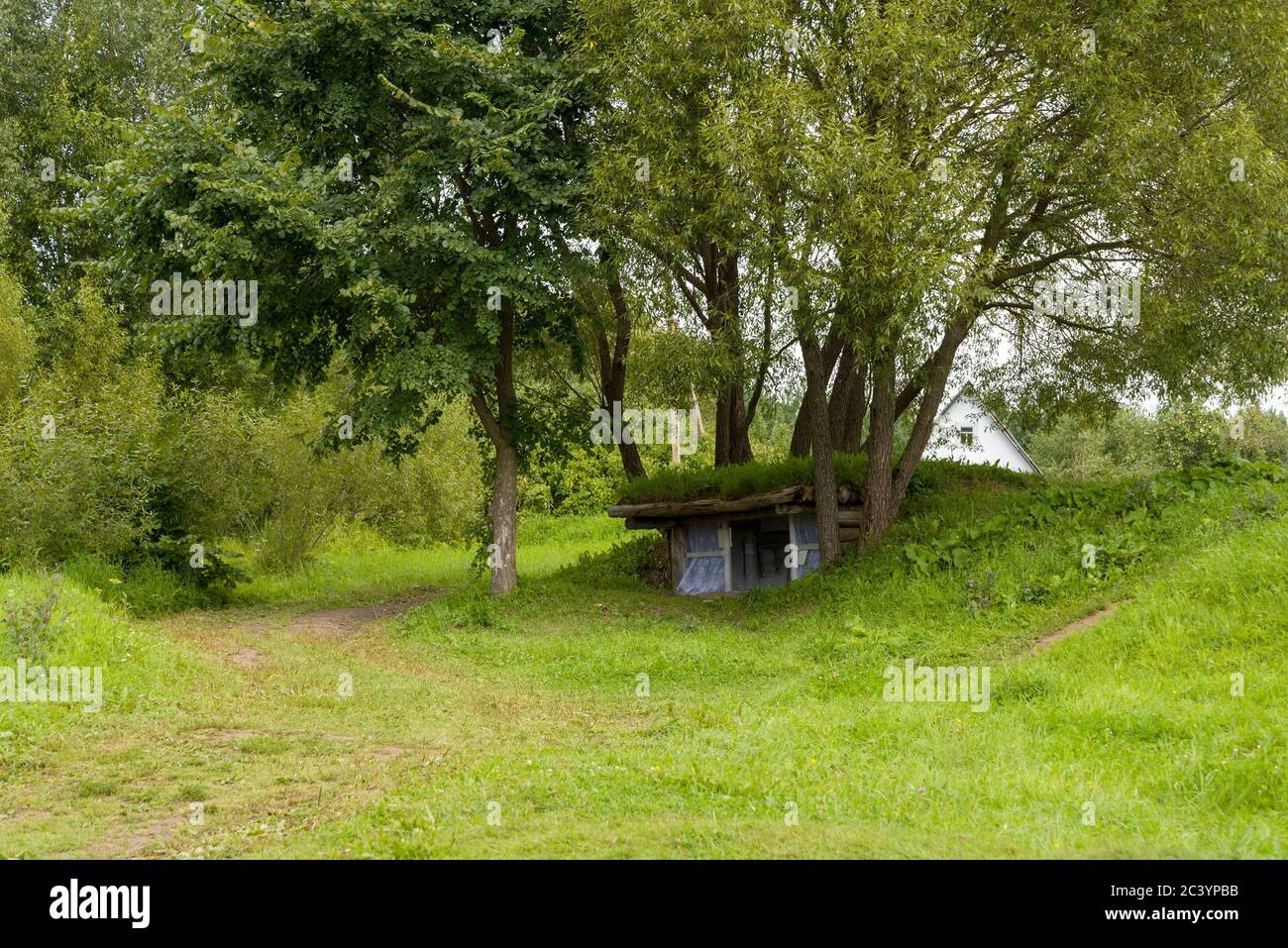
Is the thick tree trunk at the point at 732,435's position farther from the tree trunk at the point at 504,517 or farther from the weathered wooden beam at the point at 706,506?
the tree trunk at the point at 504,517

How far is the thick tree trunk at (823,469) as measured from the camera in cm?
1853

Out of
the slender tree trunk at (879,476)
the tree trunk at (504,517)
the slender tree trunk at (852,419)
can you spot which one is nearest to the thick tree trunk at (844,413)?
the slender tree trunk at (852,419)

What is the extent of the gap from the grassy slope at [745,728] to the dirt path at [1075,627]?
0.24 m

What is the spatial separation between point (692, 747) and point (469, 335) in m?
11.4

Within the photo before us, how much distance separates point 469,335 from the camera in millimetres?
19266

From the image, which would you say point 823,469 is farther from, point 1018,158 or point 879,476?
point 1018,158

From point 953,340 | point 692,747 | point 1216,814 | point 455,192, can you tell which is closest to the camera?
point 1216,814

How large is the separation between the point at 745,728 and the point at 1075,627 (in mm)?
5284

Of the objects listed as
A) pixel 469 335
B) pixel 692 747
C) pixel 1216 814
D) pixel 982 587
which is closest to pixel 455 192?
pixel 469 335

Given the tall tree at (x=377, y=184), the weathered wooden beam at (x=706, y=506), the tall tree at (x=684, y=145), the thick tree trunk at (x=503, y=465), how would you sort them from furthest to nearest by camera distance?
the thick tree trunk at (x=503, y=465) < the weathered wooden beam at (x=706, y=506) < the tall tree at (x=377, y=184) < the tall tree at (x=684, y=145)

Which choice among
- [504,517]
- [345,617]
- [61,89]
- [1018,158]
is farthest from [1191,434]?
[61,89]

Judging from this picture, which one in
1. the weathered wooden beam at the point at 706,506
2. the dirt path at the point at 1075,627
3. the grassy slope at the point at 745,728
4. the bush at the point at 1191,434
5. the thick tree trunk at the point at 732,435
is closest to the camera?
the grassy slope at the point at 745,728

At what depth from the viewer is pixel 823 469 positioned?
1884 cm
